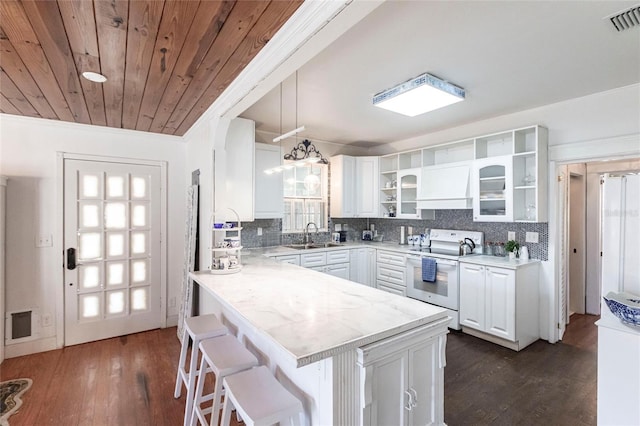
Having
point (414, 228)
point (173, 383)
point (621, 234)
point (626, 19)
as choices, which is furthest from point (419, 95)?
point (173, 383)

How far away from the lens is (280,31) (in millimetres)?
1578

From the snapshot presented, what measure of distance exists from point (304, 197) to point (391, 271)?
176 centimetres

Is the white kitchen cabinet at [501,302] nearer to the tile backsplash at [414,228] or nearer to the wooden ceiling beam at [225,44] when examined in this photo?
the tile backsplash at [414,228]

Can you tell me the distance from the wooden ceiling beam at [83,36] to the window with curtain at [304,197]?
2.72 metres

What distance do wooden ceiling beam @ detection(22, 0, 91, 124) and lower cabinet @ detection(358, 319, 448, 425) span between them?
6.97ft

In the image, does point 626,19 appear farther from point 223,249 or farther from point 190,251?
point 190,251

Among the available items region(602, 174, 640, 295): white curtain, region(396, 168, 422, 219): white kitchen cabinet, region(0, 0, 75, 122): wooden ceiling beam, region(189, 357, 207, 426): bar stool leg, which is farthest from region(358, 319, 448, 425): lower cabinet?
region(396, 168, 422, 219): white kitchen cabinet

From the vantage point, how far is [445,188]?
414 centimetres

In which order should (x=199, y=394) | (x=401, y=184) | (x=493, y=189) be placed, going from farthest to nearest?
(x=401, y=184)
(x=493, y=189)
(x=199, y=394)

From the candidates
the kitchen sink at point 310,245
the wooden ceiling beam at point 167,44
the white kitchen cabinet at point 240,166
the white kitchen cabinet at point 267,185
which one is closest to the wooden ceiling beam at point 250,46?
the wooden ceiling beam at point 167,44

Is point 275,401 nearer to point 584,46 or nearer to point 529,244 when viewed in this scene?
point 584,46

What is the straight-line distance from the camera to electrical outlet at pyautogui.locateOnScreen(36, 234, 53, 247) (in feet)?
10.8

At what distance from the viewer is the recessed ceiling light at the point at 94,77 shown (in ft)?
6.96

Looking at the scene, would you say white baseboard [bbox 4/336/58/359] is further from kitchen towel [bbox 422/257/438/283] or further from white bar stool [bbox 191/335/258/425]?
kitchen towel [bbox 422/257/438/283]
